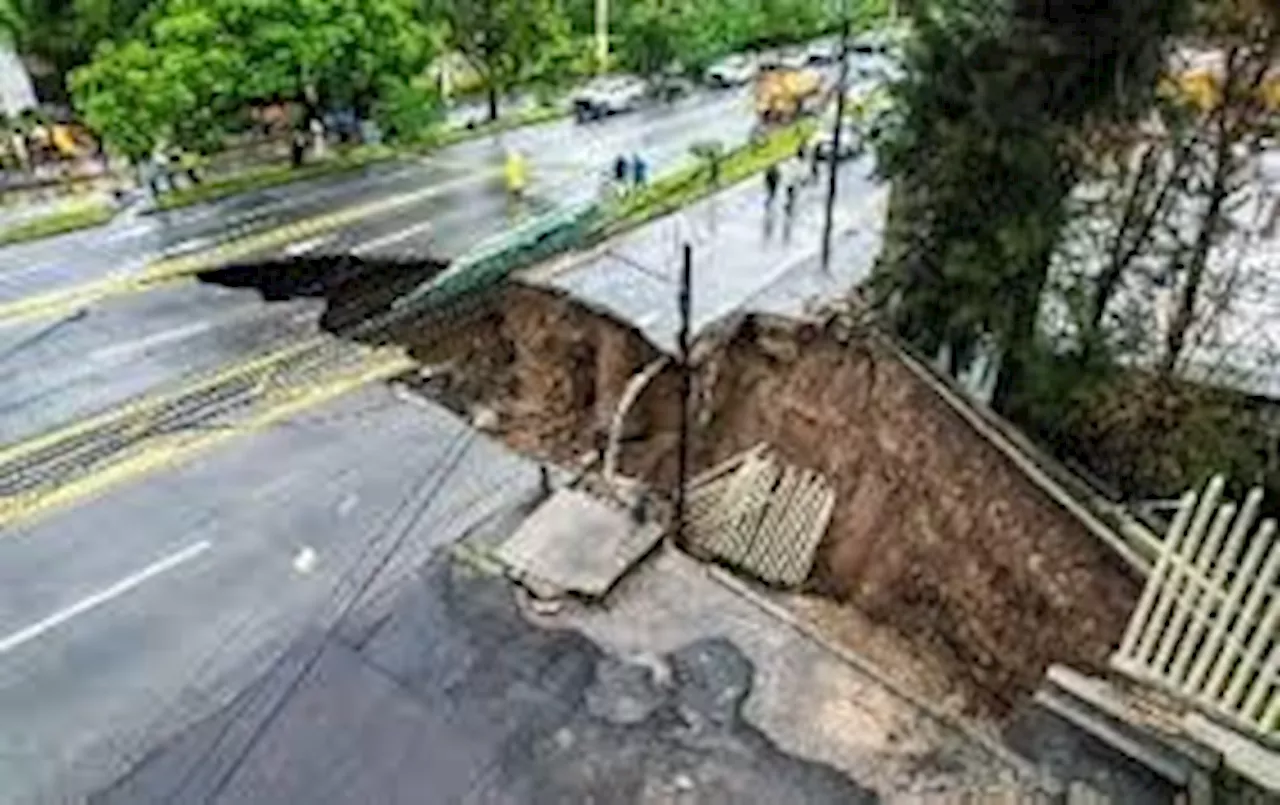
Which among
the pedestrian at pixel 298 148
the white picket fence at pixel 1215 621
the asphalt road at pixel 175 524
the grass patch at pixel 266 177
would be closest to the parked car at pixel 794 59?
the grass patch at pixel 266 177

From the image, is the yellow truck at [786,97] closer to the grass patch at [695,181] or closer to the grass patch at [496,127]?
the grass patch at [695,181]

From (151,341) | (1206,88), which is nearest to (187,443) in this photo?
(151,341)

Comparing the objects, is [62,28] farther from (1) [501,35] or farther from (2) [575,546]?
(2) [575,546]

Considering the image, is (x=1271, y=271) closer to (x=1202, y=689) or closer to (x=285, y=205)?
(x=1202, y=689)

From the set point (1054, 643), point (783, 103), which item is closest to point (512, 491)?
point (1054, 643)

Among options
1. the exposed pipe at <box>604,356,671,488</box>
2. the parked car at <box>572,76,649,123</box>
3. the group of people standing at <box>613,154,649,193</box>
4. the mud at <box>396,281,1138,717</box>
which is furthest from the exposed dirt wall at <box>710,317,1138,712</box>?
the parked car at <box>572,76,649,123</box>
